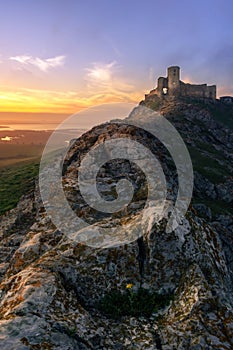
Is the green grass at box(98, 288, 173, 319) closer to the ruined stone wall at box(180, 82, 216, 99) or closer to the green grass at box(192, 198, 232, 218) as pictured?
the green grass at box(192, 198, 232, 218)

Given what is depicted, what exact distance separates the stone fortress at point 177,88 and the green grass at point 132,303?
16541 centimetres

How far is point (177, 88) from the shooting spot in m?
172

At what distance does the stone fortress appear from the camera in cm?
16651

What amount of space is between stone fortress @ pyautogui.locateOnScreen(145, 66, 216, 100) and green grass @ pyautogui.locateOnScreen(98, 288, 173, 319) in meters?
165

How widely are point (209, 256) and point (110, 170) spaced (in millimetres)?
11840

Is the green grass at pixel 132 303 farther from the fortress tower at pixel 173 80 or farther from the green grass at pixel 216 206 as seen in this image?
the fortress tower at pixel 173 80

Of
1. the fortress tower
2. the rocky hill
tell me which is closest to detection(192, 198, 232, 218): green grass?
the rocky hill

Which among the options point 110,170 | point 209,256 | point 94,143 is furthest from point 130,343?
point 94,143

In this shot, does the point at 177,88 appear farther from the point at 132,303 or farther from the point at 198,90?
the point at 132,303

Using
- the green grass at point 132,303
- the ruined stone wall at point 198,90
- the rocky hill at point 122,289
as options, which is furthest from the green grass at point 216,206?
the ruined stone wall at point 198,90

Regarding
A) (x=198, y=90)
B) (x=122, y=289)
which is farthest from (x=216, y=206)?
(x=198, y=90)

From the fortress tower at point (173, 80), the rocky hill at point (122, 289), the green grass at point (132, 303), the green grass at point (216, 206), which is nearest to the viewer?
the rocky hill at point (122, 289)

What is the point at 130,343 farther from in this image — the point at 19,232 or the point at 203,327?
the point at 19,232

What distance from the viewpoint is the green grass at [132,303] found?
11.7 m
